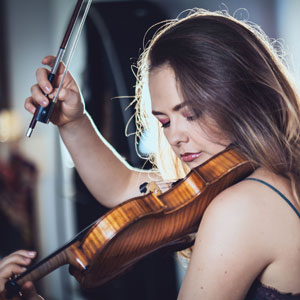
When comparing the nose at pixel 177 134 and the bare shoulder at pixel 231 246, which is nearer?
the bare shoulder at pixel 231 246

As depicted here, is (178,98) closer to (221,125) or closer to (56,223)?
(221,125)

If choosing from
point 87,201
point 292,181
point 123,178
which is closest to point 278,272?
point 292,181

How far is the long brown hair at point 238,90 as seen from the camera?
0.99 m

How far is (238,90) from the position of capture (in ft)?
3.28

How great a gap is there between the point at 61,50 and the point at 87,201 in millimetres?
1672

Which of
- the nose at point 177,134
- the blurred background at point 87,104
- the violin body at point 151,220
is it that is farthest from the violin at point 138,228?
the blurred background at point 87,104

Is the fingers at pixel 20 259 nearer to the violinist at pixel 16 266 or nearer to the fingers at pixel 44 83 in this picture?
the violinist at pixel 16 266

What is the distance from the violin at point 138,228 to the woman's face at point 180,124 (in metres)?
0.09

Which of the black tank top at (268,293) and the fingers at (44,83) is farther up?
the fingers at (44,83)

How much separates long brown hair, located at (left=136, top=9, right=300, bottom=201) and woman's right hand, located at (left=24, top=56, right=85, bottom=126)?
32 cm

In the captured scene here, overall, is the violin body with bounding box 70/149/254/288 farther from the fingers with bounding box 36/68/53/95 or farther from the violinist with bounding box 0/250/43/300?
the fingers with bounding box 36/68/53/95

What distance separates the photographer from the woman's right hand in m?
1.12

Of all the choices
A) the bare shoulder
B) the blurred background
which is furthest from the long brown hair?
the blurred background

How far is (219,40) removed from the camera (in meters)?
1.01
